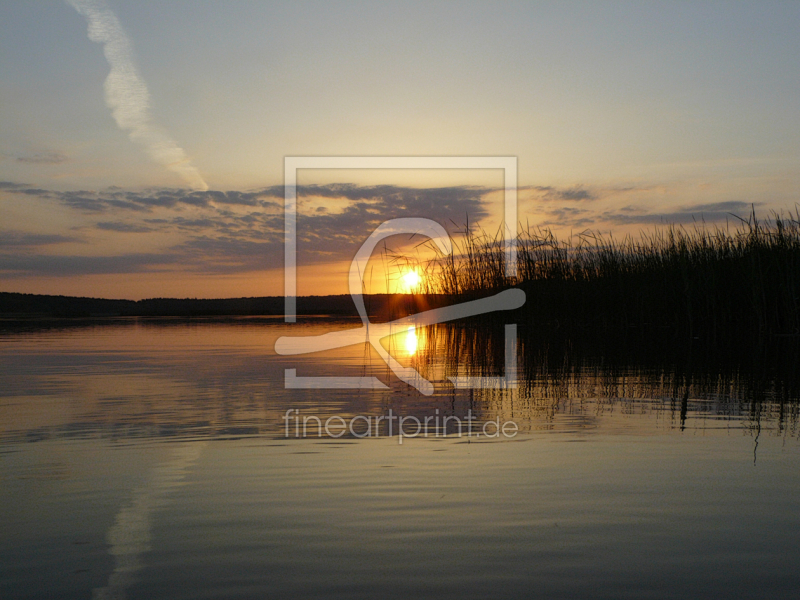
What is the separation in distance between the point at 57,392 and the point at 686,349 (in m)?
8.27

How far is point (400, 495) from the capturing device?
2.70 meters

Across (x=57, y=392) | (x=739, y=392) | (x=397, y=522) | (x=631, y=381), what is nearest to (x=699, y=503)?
(x=397, y=522)

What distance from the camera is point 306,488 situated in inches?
111

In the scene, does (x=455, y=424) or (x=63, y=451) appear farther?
(x=455, y=424)

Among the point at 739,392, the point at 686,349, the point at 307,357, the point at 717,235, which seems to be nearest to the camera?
the point at 739,392

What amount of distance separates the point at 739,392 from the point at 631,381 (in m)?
0.94

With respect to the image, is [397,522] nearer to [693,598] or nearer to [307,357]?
[693,598]

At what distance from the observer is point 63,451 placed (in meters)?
3.49

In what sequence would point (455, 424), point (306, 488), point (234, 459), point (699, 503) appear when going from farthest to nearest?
1. point (455, 424)
2. point (234, 459)
3. point (306, 488)
4. point (699, 503)

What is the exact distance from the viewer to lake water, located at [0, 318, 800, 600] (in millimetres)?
1913

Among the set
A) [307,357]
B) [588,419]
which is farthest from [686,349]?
[588,419]

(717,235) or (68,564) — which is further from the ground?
(717,235)

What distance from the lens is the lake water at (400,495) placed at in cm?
191

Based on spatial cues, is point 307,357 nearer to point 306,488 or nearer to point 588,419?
point 588,419
